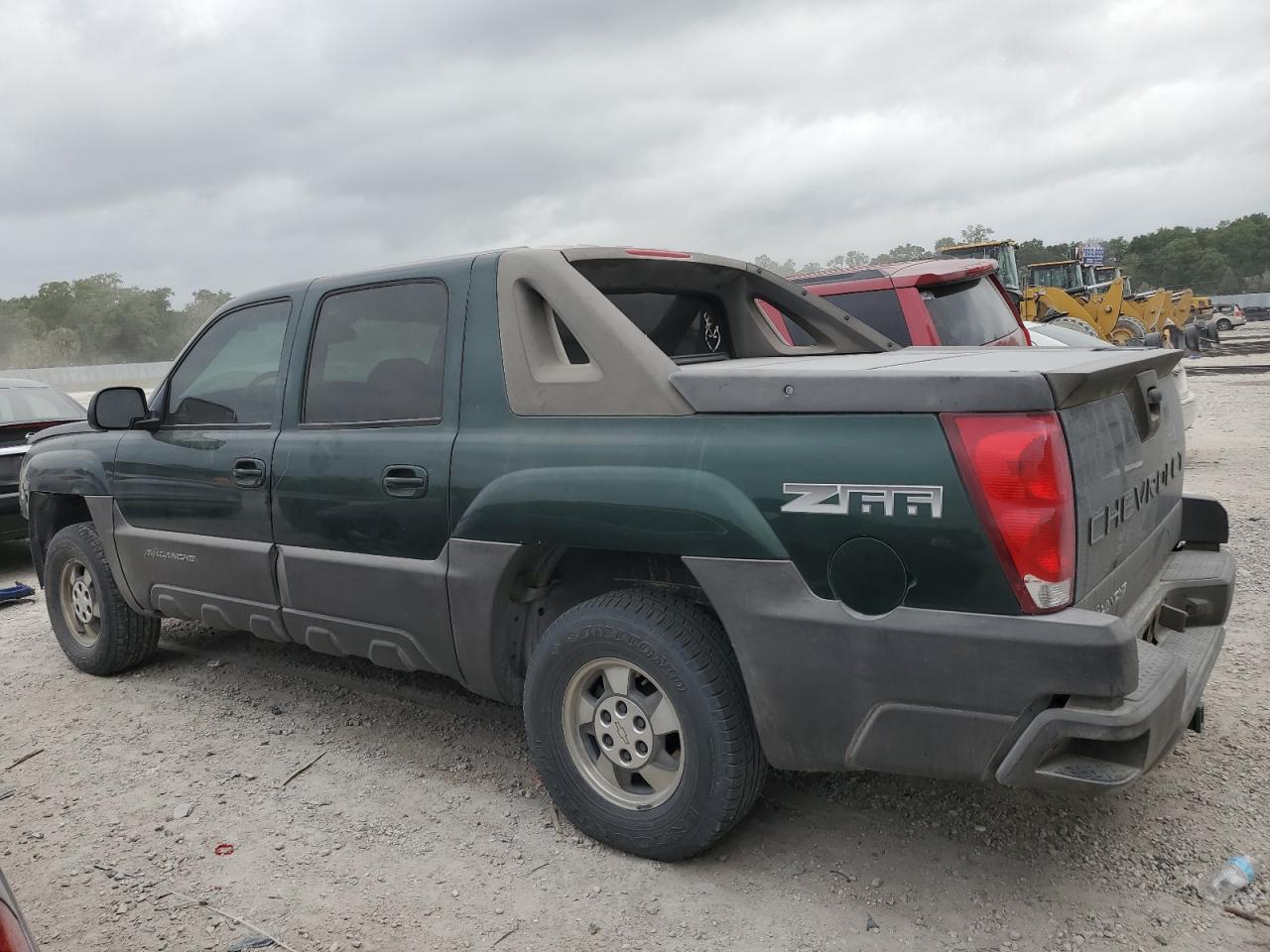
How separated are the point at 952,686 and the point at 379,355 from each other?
2.38 metres

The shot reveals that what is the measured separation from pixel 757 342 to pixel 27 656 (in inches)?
177

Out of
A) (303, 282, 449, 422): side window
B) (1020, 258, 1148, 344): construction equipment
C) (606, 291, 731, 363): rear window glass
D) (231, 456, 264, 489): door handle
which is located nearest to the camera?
(303, 282, 449, 422): side window

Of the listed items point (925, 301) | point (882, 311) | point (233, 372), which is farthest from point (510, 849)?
point (925, 301)

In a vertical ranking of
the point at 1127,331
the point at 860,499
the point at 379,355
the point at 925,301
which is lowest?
the point at 1127,331

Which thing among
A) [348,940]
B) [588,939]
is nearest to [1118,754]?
[588,939]

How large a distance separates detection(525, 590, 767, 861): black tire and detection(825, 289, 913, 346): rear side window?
3.66m

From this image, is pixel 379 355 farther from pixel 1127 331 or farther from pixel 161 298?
pixel 161 298

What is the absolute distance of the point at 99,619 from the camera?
5094mm

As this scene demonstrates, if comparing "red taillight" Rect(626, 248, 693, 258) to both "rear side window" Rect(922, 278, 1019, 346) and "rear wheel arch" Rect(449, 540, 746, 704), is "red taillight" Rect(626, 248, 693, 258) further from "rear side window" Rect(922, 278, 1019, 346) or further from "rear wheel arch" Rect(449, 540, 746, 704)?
"rear side window" Rect(922, 278, 1019, 346)

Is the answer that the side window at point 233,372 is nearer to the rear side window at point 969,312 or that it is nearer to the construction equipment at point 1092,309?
the rear side window at point 969,312

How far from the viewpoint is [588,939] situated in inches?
106

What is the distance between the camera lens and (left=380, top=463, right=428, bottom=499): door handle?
3.39 meters

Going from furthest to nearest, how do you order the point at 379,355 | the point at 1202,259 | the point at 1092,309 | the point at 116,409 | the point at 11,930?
1. the point at 1202,259
2. the point at 1092,309
3. the point at 116,409
4. the point at 379,355
5. the point at 11,930

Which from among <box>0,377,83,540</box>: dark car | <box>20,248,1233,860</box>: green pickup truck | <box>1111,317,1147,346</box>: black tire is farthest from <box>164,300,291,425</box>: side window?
<box>1111,317,1147,346</box>: black tire
